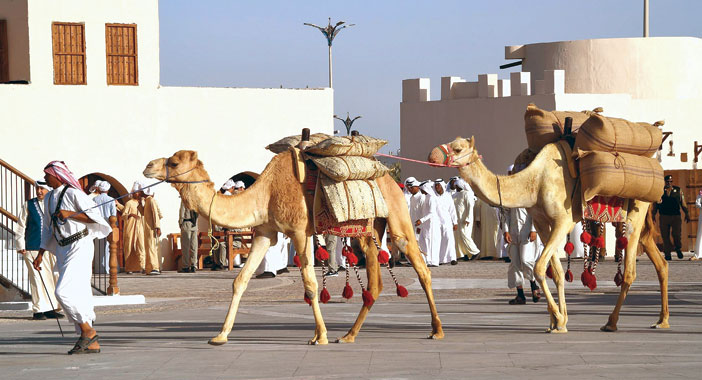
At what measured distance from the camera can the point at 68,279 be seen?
466 inches

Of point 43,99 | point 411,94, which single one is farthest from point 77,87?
point 411,94

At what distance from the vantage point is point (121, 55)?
27.3 meters

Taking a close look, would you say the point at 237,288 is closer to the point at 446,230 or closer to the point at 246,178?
the point at 446,230

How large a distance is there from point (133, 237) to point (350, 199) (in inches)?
596

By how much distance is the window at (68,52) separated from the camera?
26609mm

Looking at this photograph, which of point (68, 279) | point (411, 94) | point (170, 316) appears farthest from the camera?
point (411, 94)

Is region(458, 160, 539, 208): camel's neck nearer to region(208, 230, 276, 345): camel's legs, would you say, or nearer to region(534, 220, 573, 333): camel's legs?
region(534, 220, 573, 333): camel's legs

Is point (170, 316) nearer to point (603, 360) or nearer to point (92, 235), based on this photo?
point (92, 235)

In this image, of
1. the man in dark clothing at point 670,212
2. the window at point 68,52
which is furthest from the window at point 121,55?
the man in dark clothing at point 670,212

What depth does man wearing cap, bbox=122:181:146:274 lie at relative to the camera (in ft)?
87.9

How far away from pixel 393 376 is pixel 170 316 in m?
6.81

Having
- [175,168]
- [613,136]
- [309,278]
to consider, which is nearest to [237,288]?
[309,278]

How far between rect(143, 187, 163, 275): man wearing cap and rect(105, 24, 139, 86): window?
2525 millimetres

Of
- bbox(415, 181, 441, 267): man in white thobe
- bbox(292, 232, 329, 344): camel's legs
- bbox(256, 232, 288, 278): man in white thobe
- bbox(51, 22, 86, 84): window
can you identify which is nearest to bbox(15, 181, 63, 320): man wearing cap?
bbox(292, 232, 329, 344): camel's legs
